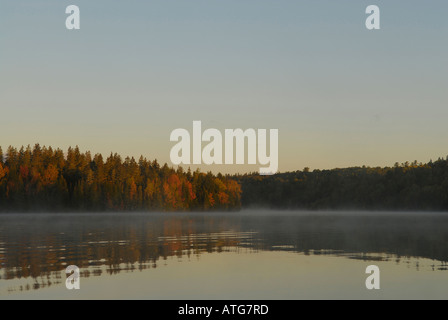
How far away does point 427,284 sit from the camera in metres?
30.5

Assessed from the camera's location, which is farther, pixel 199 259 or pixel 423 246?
pixel 423 246

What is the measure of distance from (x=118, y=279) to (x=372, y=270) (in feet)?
52.4
